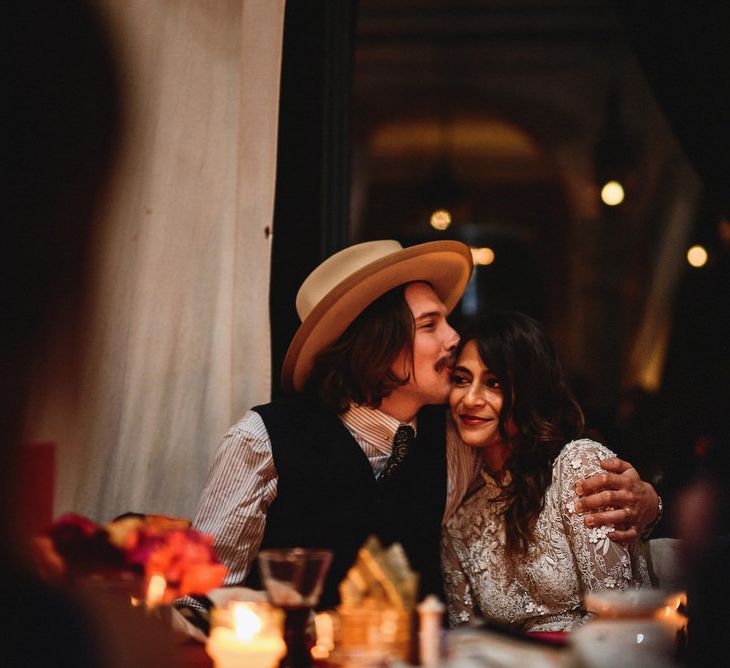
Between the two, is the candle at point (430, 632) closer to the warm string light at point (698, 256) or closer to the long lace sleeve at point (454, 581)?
the long lace sleeve at point (454, 581)

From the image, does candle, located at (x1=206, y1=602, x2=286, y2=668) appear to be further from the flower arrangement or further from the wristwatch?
the wristwatch

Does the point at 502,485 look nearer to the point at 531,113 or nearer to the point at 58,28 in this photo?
the point at 58,28

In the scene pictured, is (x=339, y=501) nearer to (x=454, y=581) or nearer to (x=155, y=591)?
(x=454, y=581)

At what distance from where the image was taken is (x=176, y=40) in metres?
2.86

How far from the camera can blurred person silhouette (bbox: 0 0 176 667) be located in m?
1.26

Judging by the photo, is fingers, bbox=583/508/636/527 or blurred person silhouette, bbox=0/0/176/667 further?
fingers, bbox=583/508/636/527

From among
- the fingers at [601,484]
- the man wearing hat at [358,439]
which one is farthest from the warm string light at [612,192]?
the fingers at [601,484]

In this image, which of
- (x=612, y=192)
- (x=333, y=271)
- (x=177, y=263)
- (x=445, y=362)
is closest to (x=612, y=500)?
(x=445, y=362)

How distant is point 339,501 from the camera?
8.50ft

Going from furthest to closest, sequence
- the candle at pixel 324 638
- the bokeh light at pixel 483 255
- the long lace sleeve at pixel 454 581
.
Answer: the bokeh light at pixel 483 255, the long lace sleeve at pixel 454 581, the candle at pixel 324 638

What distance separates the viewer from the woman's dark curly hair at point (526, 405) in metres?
2.58

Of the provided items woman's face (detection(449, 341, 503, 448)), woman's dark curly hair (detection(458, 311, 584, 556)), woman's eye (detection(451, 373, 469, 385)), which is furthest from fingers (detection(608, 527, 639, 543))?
woman's eye (detection(451, 373, 469, 385))

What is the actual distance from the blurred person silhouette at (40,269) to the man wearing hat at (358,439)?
79 cm

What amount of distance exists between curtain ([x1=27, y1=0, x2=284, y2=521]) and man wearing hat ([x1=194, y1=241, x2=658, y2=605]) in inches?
10.6
